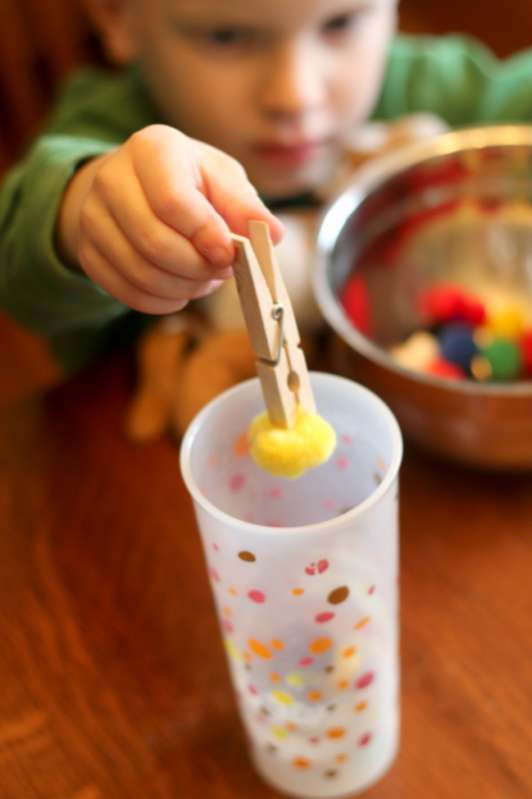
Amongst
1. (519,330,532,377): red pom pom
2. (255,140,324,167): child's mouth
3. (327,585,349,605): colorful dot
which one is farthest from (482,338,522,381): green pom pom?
(327,585,349,605): colorful dot

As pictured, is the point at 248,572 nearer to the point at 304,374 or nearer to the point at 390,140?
the point at 304,374

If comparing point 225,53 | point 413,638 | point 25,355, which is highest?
point 225,53

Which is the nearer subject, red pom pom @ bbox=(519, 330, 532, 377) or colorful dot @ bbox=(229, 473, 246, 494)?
colorful dot @ bbox=(229, 473, 246, 494)

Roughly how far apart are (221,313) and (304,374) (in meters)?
0.32

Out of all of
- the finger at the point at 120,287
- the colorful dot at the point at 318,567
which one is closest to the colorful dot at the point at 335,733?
the colorful dot at the point at 318,567

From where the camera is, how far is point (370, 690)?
42 centimetres

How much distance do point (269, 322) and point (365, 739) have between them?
0.23 metres

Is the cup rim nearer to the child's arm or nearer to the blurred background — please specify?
the child's arm

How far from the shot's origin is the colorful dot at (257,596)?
0.37 metres

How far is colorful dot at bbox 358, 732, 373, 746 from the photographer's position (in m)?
0.43

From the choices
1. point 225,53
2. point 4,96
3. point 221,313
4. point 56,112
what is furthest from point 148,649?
point 4,96

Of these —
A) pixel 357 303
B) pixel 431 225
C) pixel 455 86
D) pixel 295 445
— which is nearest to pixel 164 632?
pixel 295 445

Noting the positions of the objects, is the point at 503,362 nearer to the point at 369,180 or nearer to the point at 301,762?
the point at 369,180

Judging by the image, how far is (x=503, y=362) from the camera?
0.64 m
